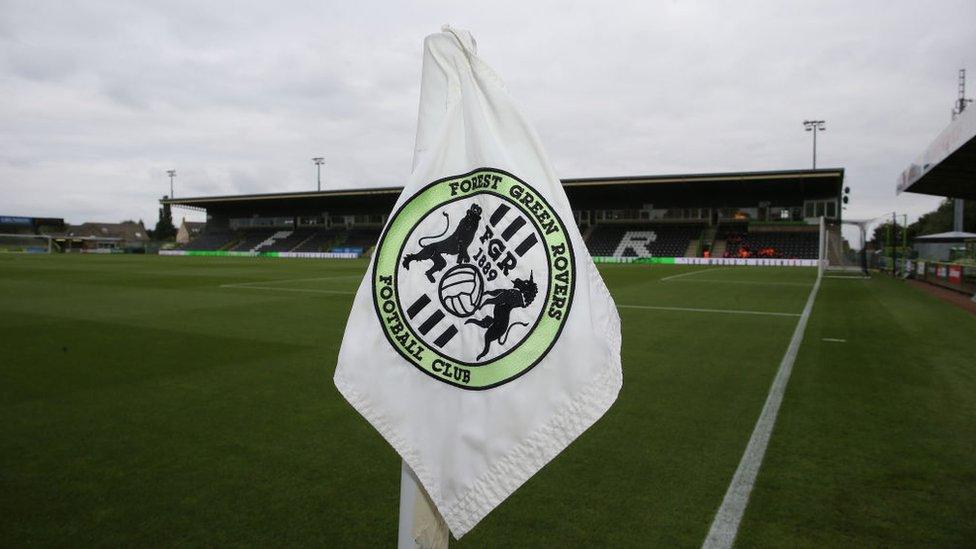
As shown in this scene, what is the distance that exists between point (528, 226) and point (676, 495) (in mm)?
2550

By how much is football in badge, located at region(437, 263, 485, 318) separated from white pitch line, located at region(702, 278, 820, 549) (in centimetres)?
210

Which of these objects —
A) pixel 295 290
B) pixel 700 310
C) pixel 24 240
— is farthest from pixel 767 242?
pixel 24 240

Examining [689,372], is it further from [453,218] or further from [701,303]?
[701,303]

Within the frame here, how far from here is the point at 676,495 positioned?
135 inches

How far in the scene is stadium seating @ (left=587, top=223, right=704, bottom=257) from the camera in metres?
46.8

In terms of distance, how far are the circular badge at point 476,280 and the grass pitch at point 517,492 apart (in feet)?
5.72

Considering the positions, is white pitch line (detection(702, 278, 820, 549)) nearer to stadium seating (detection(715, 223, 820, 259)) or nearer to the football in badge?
the football in badge

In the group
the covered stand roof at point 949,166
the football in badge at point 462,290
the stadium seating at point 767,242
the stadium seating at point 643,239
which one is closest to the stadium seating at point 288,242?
the stadium seating at point 643,239

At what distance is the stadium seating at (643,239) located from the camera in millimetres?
46781

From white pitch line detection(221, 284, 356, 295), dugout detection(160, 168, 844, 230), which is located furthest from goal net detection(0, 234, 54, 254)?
white pitch line detection(221, 284, 356, 295)

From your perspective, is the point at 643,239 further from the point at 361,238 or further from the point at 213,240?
the point at 213,240

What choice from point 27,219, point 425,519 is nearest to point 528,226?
point 425,519

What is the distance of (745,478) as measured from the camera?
3.70 m

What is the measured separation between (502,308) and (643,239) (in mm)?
49021
